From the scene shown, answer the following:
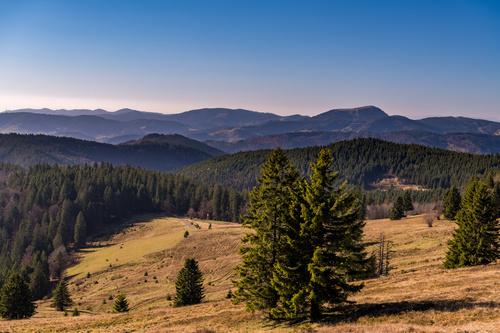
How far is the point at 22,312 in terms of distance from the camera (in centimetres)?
5038

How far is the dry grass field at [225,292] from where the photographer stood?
2122 cm

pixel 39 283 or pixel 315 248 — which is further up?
pixel 315 248

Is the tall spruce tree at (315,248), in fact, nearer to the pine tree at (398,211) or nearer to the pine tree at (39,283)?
the pine tree at (39,283)

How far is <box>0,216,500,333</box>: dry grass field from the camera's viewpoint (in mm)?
21219

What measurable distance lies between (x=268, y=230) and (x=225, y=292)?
3413cm

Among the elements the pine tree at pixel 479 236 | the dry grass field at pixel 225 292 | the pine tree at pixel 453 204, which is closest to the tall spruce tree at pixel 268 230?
the dry grass field at pixel 225 292

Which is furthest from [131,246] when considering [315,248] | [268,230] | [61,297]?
[315,248]

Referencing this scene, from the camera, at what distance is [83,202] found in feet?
498

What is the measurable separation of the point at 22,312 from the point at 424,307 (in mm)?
56827

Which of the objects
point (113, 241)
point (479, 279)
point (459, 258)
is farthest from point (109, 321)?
point (113, 241)

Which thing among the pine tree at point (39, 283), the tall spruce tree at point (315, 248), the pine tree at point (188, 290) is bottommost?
the pine tree at point (39, 283)

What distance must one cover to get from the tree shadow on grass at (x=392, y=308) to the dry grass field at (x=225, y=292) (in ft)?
0.21

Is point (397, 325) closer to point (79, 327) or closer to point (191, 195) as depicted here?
point (79, 327)

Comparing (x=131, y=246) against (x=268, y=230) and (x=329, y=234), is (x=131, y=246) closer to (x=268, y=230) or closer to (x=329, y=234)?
(x=268, y=230)
